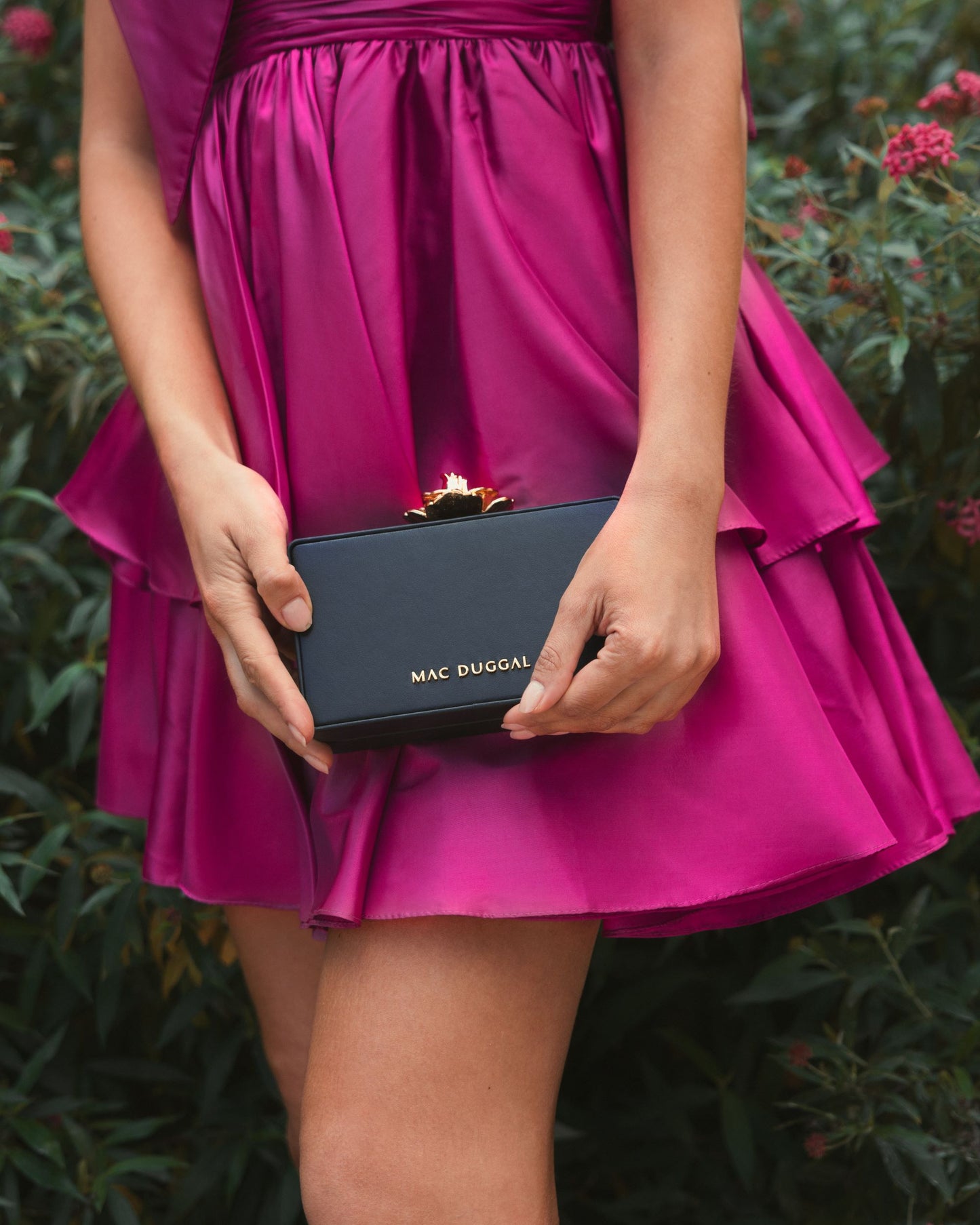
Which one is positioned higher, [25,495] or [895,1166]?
[25,495]

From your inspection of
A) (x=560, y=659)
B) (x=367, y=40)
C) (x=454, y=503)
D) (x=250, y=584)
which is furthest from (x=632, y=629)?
(x=367, y=40)

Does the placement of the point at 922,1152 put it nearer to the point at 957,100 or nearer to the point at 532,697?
the point at 532,697

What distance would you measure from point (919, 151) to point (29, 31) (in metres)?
1.47

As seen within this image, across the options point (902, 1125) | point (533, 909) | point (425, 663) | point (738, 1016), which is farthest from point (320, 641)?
point (738, 1016)

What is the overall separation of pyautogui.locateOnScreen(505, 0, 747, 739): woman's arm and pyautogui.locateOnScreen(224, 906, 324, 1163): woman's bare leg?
466mm

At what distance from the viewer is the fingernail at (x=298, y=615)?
77cm

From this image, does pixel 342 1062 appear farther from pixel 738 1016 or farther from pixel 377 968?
pixel 738 1016

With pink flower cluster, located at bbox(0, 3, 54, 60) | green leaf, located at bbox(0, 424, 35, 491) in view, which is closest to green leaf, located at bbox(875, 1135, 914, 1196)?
green leaf, located at bbox(0, 424, 35, 491)

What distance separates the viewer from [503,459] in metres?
0.85

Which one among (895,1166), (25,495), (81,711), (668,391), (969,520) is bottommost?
(895,1166)

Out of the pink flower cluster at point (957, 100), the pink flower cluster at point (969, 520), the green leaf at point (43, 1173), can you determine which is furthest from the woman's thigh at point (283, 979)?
the pink flower cluster at point (957, 100)

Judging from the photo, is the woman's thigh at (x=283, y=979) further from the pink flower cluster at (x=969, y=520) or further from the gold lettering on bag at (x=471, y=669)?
the pink flower cluster at (x=969, y=520)

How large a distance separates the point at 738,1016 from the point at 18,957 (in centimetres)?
100

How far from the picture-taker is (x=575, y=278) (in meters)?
0.88
